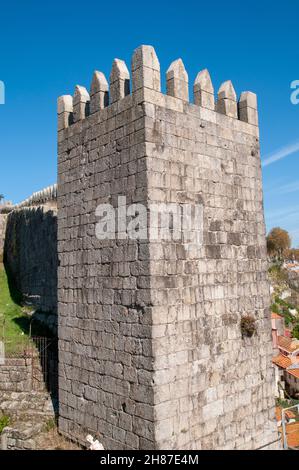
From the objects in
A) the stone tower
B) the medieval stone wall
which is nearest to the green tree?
A: the medieval stone wall

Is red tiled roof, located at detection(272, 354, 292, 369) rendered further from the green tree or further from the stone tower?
the green tree

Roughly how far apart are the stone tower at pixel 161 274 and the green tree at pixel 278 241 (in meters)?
68.9

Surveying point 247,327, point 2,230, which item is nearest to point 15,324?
point 247,327

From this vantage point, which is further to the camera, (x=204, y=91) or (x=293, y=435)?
(x=293, y=435)

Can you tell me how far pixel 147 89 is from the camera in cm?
612

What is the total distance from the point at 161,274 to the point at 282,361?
2873 cm

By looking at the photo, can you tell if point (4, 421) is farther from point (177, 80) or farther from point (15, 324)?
point (177, 80)

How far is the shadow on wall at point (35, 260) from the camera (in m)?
12.0

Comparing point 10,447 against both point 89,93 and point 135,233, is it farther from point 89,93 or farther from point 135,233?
point 89,93

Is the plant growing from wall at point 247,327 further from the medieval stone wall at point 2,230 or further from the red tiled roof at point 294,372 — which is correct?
the red tiled roof at point 294,372

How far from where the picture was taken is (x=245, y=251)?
7461 millimetres

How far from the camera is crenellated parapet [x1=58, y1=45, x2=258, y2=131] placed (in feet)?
20.3

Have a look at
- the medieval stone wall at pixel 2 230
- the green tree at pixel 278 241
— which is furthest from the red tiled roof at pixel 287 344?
the green tree at pixel 278 241

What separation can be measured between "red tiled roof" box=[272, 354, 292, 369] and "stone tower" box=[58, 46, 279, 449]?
81.2ft
